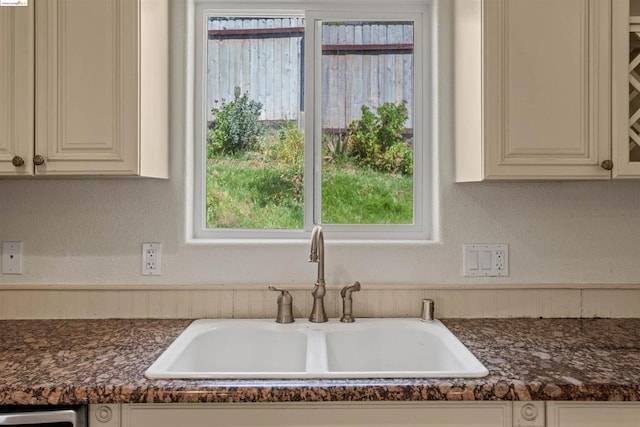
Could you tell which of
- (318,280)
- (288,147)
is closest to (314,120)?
(288,147)

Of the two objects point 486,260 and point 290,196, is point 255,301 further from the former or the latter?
point 486,260

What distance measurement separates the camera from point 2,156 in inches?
54.6

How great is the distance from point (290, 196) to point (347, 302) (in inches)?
19.6

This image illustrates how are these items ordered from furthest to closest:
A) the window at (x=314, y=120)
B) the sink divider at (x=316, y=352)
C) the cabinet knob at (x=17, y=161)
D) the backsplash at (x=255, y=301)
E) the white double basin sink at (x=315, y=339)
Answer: the window at (x=314, y=120) < the backsplash at (x=255, y=301) < the white double basin sink at (x=315, y=339) < the cabinet knob at (x=17, y=161) < the sink divider at (x=316, y=352)

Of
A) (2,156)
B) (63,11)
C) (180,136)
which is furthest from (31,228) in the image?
(63,11)

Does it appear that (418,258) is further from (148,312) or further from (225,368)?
(148,312)

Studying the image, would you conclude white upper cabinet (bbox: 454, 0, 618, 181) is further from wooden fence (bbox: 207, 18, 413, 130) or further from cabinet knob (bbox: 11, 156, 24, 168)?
cabinet knob (bbox: 11, 156, 24, 168)

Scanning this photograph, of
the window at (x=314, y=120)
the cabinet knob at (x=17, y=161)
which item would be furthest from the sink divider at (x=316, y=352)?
the cabinet knob at (x=17, y=161)

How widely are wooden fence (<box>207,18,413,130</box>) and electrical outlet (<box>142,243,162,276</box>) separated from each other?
0.61m

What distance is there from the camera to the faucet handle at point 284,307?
1.59 m

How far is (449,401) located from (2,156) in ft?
4.70

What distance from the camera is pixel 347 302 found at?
63.3 inches

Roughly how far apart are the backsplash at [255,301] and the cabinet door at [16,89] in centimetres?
54

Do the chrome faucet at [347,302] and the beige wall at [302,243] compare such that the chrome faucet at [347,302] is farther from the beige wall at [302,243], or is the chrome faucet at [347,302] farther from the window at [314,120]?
the window at [314,120]
